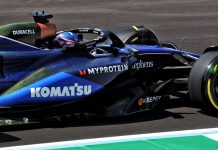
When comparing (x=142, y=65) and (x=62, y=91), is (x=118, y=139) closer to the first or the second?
(x=62, y=91)

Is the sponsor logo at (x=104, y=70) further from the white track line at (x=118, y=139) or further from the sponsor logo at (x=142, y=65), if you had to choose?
the white track line at (x=118, y=139)

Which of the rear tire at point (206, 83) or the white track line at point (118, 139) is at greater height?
the rear tire at point (206, 83)

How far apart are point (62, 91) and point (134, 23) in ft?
46.9

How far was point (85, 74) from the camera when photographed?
8023 millimetres

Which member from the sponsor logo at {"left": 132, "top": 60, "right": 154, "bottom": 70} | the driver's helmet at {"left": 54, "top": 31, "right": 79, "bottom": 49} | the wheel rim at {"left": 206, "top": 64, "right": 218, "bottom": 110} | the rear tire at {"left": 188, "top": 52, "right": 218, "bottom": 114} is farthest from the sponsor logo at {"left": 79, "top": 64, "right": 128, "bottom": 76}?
the wheel rim at {"left": 206, "top": 64, "right": 218, "bottom": 110}

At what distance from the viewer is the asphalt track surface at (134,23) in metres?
7.73

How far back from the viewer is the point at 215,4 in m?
28.6

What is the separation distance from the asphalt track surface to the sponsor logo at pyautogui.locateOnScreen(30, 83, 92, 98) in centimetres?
46

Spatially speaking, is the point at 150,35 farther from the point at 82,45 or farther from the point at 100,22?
the point at 100,22

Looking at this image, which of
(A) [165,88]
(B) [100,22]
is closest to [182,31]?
(B) [100,22]

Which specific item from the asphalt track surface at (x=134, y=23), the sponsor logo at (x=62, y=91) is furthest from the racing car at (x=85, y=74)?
the asphalt track surface at (x=134, y=23)

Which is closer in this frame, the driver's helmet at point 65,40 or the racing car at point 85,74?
the racing car at point 85,74

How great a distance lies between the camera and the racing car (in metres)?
7.66

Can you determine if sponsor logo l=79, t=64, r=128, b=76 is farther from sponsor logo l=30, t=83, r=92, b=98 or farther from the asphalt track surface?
the asphalt track surface
